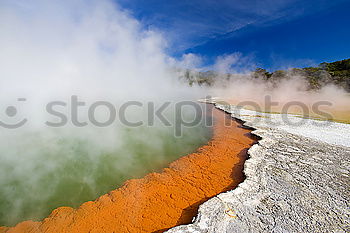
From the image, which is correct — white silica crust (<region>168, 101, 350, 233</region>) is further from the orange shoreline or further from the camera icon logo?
the camera icon logo

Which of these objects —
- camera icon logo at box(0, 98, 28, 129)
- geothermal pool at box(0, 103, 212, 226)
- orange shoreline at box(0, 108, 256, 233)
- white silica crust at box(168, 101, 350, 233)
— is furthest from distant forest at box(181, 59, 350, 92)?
camera icon logo at box(0, 98, 28, 129)

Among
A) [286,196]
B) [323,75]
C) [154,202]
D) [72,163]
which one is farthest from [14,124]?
[323,75]

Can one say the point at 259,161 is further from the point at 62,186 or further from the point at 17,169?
the point at 17,169

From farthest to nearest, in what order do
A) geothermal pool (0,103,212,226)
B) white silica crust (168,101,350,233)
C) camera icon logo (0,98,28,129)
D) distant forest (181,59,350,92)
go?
distant forest (181,59,350,92) < camera icon logo (0,98,28,129) < geothermal pool (0,103,212,226) < white silica crust (168,101,350,233)

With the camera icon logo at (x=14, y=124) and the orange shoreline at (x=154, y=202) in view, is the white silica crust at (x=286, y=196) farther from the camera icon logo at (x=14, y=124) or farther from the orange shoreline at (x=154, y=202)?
the camera icon logo at (x=14, y=124)

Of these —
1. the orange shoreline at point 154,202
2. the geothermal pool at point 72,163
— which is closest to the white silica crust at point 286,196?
the orange shoreline at point 154,202

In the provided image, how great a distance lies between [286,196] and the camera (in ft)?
12.4

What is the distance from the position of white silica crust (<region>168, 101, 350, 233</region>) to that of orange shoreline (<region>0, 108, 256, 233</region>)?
0.51 metres

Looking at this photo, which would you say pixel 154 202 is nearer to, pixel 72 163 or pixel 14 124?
pixel 72 163

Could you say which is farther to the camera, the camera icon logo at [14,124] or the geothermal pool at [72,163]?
the camera icon logo at [14,124]

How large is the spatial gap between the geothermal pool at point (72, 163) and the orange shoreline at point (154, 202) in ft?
1.30

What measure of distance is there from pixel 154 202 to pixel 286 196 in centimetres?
326

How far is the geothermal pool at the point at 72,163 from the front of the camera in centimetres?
426

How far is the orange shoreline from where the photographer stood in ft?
11.1
